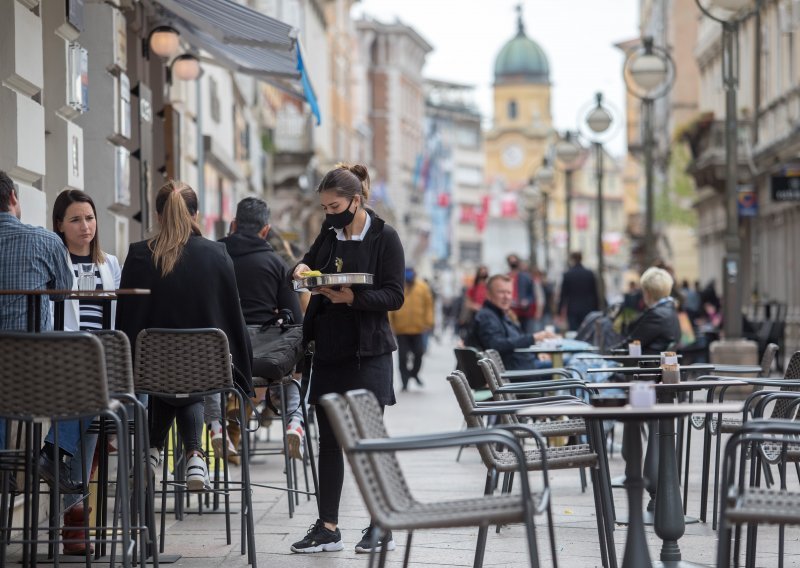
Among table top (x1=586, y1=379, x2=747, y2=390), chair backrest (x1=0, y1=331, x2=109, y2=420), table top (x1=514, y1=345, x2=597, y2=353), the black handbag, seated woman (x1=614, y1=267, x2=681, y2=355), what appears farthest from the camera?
table top (x1=514, y1=345, x2=597, y2=353)

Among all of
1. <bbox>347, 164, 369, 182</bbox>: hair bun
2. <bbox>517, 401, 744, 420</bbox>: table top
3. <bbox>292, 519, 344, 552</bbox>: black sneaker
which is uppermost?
<bbox>347, 164, 369, 182</bbox>: hair bun

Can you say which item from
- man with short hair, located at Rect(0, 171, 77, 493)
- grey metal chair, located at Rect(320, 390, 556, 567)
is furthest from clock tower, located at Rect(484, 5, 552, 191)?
grey metal chair, located at Rect(320, 390, 556, 567)

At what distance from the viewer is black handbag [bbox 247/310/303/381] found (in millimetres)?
9562

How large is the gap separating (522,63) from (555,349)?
165 m

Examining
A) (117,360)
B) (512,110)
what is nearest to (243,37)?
(117,360)

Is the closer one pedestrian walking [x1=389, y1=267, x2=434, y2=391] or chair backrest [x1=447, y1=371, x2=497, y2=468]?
chair backrest [x1=447, y1=371, x2=497, y2=468]

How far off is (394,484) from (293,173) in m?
37.7

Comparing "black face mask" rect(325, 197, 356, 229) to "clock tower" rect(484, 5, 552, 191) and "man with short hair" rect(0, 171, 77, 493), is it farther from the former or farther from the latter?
"clock tower" rect(484, 5, 552, 191)

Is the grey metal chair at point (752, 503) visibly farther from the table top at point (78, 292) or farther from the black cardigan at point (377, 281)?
the black cardigan at point (377, 281)

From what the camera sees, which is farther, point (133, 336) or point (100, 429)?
point (133, 336)

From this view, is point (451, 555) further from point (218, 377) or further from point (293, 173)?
point (293, 173)

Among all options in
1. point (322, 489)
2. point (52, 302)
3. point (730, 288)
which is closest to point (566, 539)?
point (322, 489)

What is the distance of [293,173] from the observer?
143ft

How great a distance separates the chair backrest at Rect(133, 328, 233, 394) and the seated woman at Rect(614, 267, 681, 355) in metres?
5.50
